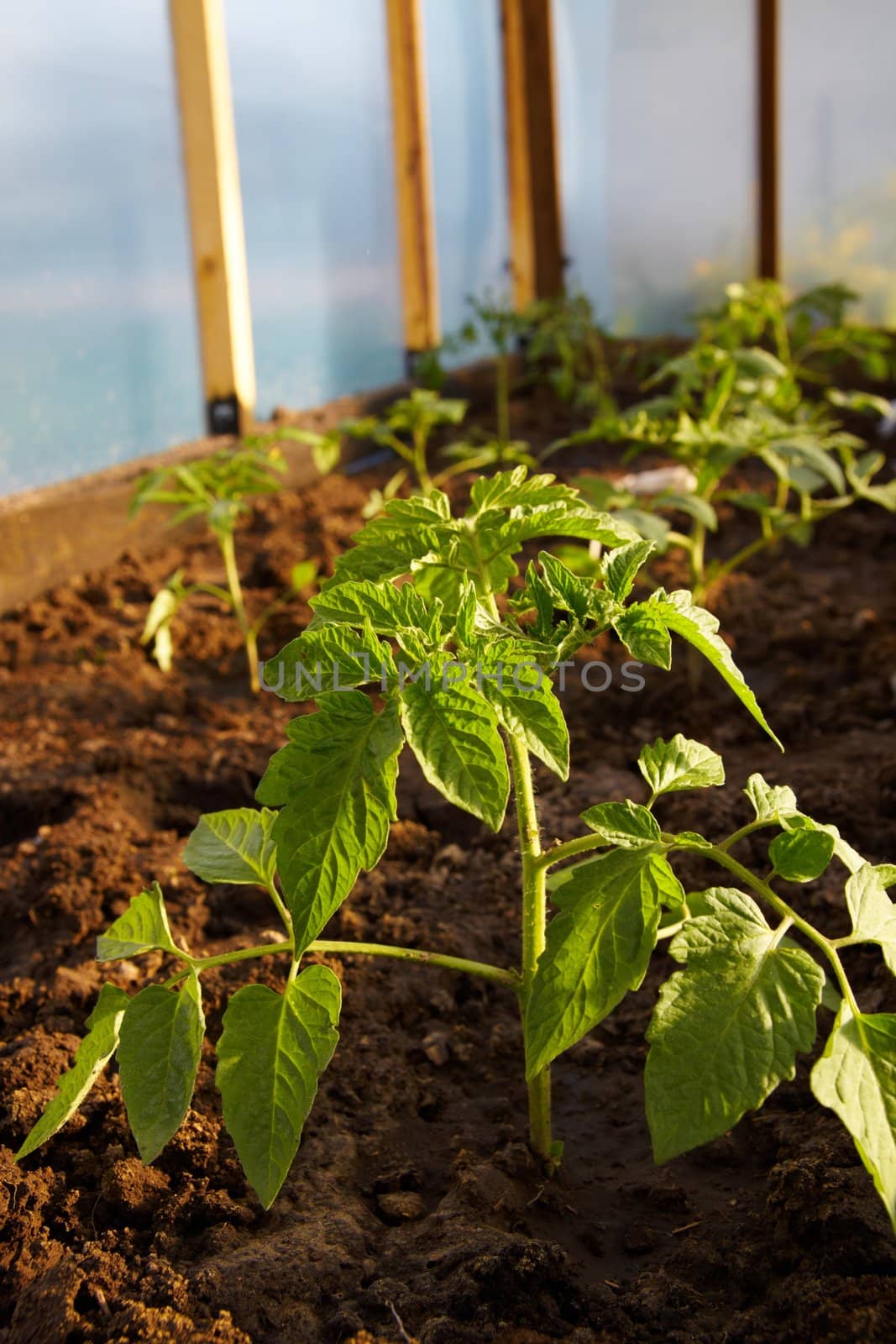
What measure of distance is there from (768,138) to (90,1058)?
534 centimetres

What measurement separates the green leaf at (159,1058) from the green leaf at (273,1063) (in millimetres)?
31

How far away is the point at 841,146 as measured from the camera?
5.32m

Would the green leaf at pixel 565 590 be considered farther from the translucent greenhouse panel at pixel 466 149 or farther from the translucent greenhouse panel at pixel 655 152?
the translucent greenhouse panel at pixel 655 152

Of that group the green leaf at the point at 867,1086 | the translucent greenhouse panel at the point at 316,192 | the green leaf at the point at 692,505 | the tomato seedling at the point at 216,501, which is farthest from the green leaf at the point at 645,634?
the translucent greenhouse panel at the point at 316,192

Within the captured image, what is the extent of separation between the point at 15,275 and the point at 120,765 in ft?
5.25

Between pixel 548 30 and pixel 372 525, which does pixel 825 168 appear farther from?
pixel 372 525

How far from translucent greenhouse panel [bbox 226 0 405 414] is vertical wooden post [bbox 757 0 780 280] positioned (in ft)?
5.73

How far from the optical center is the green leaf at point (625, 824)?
3.45ft

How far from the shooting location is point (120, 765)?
7.52ft

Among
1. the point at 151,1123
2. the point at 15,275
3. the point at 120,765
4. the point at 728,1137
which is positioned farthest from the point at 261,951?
the point at 15,275

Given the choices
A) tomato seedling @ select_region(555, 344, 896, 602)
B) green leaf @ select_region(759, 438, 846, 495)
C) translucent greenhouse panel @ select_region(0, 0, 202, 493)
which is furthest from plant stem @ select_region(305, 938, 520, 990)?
translucent greenhouse panel @ select_region(0, 0, 202, 493)

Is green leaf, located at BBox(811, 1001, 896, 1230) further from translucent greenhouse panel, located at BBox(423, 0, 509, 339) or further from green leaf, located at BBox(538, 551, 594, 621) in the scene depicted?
translucent greenhouse panel, located at BBox(423, 0, 509, 339)

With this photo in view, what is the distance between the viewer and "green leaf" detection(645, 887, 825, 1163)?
3.06 ft

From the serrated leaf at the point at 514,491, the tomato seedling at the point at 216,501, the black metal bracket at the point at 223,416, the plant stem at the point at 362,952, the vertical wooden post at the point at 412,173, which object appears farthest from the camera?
the vertical wooden post at the point at 412,173
